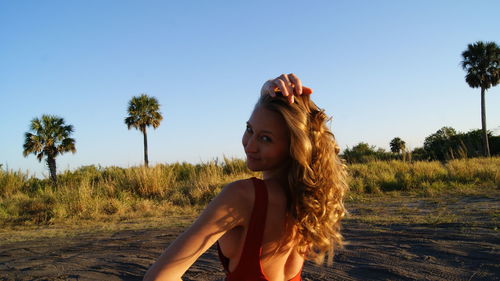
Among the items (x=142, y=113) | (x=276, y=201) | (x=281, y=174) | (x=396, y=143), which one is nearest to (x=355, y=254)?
(x=281, y=174)

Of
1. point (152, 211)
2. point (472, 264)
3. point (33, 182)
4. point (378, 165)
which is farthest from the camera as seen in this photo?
point (378, 165)

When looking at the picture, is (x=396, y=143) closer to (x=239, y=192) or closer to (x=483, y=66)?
(x=483, y=66)

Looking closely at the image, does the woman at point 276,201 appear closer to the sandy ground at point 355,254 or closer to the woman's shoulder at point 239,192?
the woman's shoulder at point 239,192

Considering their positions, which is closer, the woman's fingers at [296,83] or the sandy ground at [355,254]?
the woman's fingers at [296,83]

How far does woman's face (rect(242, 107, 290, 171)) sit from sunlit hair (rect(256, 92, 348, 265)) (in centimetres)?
3

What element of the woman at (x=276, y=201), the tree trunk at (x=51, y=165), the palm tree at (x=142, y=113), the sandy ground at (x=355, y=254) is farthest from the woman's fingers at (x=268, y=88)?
the palm tree at (x=142, y=113)

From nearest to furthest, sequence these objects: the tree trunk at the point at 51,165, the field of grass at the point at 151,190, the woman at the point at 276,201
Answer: the woman at the point at 276,201, the field of grass at the point at 151,190, the tree trunk at the point at 51,165

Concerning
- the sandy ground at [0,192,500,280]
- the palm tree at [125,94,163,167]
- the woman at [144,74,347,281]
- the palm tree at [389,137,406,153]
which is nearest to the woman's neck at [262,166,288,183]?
the woman at [144,74,347,281]

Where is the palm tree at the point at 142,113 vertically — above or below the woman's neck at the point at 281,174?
above

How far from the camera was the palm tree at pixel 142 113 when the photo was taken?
28.8 m

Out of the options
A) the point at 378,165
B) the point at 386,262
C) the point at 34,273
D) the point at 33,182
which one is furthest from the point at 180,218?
the point at 378,165

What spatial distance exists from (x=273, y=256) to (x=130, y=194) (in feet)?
34.6

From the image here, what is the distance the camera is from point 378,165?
15125mm

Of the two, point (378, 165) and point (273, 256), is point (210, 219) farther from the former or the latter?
point (378, 165)
